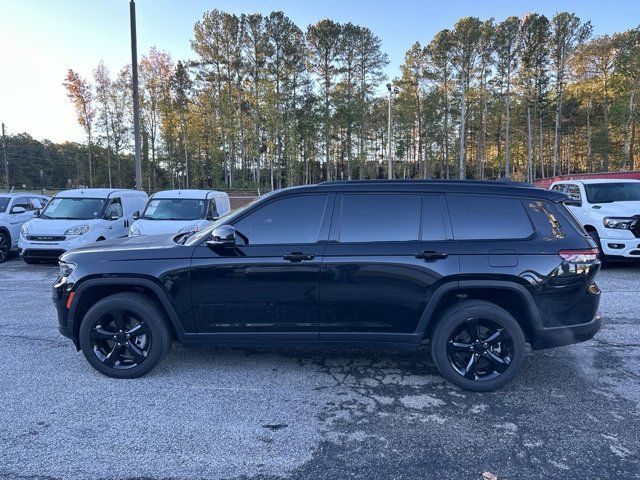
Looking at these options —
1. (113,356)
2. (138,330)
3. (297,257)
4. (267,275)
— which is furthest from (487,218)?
(113,356)

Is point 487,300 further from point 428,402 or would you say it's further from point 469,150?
point 469,150

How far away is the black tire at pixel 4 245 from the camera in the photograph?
1077 cm

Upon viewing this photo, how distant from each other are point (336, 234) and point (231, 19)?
43124 mm

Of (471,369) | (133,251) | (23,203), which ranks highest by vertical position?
(23,203)

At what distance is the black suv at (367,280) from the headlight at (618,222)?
609 centimetres

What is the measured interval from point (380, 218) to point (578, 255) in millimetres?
1722

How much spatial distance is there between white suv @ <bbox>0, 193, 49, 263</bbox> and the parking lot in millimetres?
7797

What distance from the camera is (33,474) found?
2549mm

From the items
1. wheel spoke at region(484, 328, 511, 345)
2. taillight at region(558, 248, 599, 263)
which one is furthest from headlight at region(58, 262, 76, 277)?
taillight at region(558, 248, 599, 263)

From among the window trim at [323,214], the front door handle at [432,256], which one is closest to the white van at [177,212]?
the window trim at [323,214]

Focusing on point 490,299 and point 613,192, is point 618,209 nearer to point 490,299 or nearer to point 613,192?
point 613,192

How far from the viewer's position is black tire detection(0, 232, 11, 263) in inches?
424

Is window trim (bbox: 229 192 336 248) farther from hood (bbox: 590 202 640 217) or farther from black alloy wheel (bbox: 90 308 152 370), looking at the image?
hood (bbox: 590 202 640 217)

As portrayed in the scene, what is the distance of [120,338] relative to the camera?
3871 mm
